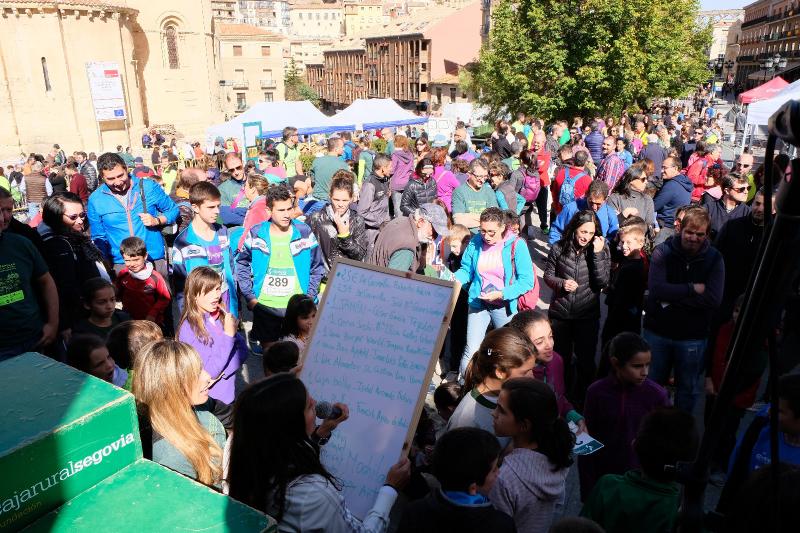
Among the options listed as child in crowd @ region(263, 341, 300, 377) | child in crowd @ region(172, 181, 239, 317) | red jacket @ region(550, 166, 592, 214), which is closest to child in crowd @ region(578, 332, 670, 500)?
child in crowd @ region(263, 341, 300, 377)

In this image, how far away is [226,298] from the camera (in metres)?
4.69

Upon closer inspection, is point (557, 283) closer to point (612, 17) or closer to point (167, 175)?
point (167, 175)

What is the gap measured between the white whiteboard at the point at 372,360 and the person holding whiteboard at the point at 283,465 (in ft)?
1.40

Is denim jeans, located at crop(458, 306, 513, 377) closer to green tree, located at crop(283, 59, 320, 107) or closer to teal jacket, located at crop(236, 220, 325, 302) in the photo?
teal jacket, located at crop(236, 220, 325, 302)

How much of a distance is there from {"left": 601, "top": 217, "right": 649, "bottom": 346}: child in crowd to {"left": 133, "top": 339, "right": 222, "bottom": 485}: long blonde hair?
3547 mm

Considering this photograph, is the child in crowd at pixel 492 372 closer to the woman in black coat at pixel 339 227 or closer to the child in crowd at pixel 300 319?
the child in crowd at pixel 300 319

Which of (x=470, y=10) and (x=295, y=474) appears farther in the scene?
(x=470, y=10)

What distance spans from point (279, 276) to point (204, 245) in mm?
759

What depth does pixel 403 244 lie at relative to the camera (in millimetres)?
4500

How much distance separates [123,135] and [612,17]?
29.5 m

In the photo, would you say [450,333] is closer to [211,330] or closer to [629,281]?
[629,281]

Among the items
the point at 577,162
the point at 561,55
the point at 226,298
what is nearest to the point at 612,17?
the point at 561,55

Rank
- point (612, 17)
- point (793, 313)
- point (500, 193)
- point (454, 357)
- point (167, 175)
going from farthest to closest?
1. point (612, 17)
2. point (167, 175)
3. point (500, 193)
4. point (454, 357)
5. point (793, 313)

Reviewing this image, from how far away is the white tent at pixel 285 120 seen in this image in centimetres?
1530
